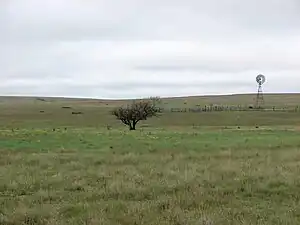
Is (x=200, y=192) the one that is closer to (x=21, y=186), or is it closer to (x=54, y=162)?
(x=21, y=186)

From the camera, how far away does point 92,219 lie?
34.8 feet

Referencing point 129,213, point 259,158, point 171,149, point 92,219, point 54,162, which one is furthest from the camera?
point 171,149

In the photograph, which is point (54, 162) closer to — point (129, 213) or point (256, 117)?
point (129, 213)

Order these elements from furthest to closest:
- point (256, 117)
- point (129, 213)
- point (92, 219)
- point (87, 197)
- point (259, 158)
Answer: point (256, 117)
point (259, 158)
point (87, 197)
point (129, 213)
point (92, 219)

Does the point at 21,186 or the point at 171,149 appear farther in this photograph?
the point at 171,149

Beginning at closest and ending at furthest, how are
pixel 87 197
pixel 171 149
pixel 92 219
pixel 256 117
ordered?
1. pixel 92 219
2. pixel 87 197
3. pixel 171 149
4. pixel 256 117

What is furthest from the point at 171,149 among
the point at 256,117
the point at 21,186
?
the point at 256,117

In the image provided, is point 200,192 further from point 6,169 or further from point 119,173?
point 6,169

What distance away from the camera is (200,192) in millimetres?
13953

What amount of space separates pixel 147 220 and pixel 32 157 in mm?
14328

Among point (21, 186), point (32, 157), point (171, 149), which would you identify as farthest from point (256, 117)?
point (21, 186)

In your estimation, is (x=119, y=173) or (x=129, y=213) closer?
(x=129, y=213)

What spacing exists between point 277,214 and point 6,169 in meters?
11.1

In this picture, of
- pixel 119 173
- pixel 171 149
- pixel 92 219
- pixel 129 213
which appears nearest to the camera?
pixel 92 219
